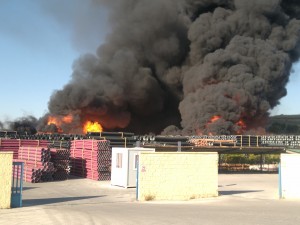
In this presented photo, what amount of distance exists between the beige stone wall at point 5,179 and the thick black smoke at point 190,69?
129 ft

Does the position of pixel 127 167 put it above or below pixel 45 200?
above

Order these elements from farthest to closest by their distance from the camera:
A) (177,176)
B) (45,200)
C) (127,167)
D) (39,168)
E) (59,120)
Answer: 1. (59,120)
2. (39,168)
3. (127,167)
4. (177,176)
5. (45,200)

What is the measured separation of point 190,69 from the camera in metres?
63.2

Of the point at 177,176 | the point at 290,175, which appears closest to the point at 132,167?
the point at 177,176

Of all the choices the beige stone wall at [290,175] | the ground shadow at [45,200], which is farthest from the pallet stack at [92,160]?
the beige stone wall at [290,175]

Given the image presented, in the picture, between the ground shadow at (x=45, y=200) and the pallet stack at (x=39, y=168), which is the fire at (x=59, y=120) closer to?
the pallet stack at (x=39, y=168)

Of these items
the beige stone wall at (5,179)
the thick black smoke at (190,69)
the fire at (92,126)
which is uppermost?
the thick black smoke at (190,69)

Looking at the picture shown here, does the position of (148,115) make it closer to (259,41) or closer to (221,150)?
(259,41)

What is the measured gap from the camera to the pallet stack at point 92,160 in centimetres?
2675

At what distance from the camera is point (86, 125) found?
59406 millimetres

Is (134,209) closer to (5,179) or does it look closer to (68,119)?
(5,179)

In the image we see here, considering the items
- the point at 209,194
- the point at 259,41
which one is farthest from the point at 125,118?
the point at 209,194

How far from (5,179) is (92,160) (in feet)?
42.8

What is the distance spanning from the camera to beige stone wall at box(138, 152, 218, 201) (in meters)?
17.7
